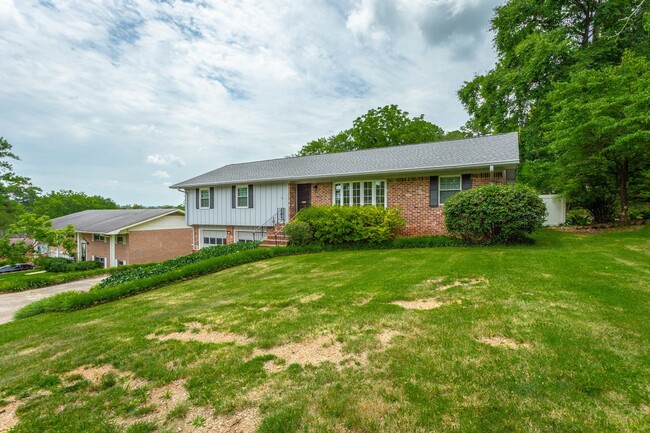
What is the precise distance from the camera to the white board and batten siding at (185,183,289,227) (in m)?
15.1

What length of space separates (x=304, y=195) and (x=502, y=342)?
1240 cm

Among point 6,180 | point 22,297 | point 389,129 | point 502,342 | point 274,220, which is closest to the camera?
point 502,342

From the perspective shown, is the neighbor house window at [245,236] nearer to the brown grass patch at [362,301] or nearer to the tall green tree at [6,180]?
the brown grass patch at [362,301]

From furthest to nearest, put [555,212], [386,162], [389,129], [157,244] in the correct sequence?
[389,129] → [157,244] → [555,212] → [386,162]

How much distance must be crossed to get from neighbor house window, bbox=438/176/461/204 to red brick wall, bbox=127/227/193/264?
21.0 m

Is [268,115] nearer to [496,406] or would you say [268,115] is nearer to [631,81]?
[631,81]

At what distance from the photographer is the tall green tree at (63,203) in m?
45.0

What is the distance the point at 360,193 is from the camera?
13453mm

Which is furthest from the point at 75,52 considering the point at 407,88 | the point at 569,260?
the point at 569,260

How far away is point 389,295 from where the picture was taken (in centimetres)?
513

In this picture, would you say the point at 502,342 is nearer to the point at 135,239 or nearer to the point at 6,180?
the point at 135,239

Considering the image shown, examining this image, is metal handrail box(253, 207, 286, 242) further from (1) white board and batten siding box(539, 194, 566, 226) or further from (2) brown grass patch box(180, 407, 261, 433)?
(1) white board and batten siding box(539, 194, 566, 226)

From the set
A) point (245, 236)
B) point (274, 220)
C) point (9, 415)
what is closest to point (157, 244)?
point (245, 236)

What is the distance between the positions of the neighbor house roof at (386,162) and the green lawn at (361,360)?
238 inches
